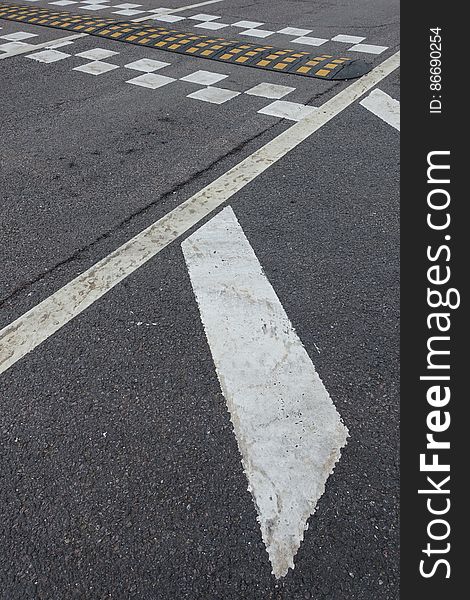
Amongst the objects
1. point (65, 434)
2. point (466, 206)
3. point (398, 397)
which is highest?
point (466, 206)

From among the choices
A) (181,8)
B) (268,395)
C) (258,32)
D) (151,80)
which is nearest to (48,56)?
(151,80)

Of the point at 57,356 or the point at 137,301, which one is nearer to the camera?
the point at 57,356

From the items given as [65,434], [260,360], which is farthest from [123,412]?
[260,360]

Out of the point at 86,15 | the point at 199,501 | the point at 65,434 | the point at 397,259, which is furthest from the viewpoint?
the point at 86,15

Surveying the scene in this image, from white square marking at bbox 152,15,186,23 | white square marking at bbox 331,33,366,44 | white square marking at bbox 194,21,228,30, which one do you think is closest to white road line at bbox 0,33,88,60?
white square marking at bbox 152,15,186,23

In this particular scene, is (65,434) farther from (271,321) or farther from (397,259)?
(397,259)

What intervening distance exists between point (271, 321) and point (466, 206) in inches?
39.6

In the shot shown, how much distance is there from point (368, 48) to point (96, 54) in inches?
129

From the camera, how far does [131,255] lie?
303 centimetres

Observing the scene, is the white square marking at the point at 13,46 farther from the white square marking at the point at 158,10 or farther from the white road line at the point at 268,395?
the white road line at the point at 268,395

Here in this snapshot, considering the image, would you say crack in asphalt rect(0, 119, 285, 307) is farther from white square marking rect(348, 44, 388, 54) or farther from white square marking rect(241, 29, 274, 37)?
white square marking rect(241, 29, 274, 37)

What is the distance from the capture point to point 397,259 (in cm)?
304

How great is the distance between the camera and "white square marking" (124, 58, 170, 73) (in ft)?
20.1

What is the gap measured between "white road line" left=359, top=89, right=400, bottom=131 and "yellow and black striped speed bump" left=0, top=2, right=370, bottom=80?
0.69 m
